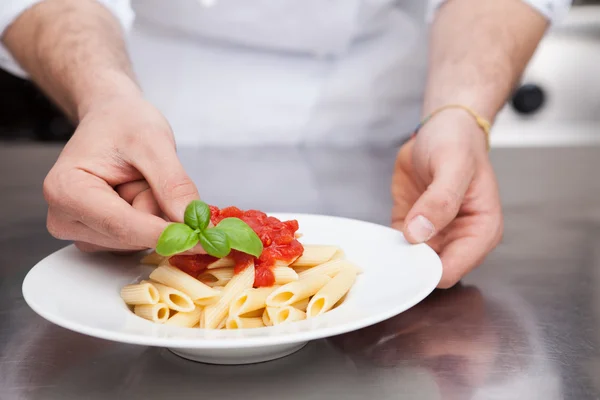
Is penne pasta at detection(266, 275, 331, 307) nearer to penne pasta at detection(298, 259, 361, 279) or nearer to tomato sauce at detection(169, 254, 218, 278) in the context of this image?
penne pasta at detection(298, 259, 361, 279)

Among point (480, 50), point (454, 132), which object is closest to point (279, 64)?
point (480, 50)

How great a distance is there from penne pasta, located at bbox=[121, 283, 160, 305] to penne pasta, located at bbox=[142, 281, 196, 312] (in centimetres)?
1

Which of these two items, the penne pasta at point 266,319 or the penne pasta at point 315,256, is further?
the penne pasta at point 315,256

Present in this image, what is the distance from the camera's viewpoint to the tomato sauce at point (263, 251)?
3.32 feet

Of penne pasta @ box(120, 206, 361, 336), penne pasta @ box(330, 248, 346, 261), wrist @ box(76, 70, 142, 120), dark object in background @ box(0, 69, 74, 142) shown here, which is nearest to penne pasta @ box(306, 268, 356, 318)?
penne pasta @ box(120, 206, 361, 336)

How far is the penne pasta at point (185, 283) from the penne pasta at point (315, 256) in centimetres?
15

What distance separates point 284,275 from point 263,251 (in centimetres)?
4

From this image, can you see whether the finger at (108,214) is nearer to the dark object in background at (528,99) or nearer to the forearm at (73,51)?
the forearm at (73,51)

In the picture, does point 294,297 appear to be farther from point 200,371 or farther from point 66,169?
point 66,169

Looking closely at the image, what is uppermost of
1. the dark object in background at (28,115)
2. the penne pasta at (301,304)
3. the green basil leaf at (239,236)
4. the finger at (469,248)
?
the green basil leaf at (239,236)

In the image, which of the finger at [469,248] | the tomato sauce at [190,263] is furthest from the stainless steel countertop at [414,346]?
the tomato sauce at [190,263]

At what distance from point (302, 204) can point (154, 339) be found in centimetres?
93

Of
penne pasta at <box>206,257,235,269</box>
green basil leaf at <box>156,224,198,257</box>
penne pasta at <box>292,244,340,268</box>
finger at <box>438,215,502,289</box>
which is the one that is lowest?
finger at <box>438,215,502,289</box>

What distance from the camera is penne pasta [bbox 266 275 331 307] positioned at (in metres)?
0.95
